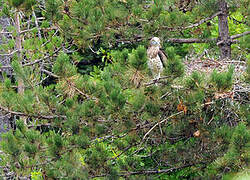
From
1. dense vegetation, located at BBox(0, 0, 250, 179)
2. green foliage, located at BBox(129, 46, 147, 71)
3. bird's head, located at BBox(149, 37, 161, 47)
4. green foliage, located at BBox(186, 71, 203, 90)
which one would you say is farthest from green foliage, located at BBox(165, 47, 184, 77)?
bird's head, located at BBox(149, 37, 161, 47)

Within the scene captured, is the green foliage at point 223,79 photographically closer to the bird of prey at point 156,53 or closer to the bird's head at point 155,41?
the bird of prey at point 156,53

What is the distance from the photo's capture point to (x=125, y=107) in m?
5.18

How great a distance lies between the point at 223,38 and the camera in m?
7.25

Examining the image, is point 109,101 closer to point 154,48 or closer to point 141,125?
point 141,125

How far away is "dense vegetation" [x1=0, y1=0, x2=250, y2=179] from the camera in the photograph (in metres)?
4.88

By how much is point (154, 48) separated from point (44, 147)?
192 cm

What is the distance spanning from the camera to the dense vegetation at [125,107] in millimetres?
4883

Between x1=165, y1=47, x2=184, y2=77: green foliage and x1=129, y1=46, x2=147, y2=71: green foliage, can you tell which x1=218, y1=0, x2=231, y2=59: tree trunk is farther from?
x1=129, y1=46, x2=147, y2=71: green foliage

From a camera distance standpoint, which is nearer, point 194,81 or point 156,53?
point 194,81

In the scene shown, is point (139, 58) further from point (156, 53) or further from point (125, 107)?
point (156, 53)

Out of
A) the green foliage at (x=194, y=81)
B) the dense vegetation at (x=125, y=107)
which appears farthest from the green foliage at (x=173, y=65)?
the green foliage at (x=194, y=81)

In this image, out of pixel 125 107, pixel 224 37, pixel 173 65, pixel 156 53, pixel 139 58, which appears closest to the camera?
pixel 139 58

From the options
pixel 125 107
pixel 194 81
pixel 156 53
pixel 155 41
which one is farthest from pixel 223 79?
pixel 155 41

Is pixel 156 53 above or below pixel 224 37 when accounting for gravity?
above
